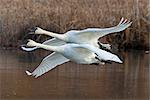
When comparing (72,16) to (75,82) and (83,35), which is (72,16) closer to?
(75,82)

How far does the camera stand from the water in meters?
13.8

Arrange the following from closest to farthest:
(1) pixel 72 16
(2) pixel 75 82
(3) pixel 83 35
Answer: (3) pixel 83 35 → (2) pixel 75 82 → (1) pixel 72 16

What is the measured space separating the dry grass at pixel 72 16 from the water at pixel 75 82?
1.14 metres

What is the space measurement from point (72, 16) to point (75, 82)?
21.6ft

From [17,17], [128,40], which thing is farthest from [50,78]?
[128,40]

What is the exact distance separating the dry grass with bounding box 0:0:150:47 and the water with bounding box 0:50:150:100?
1136mm

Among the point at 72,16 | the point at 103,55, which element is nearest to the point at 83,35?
the point at 103,55

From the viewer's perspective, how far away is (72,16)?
2161 cm

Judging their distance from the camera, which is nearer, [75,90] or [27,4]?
[75,90]

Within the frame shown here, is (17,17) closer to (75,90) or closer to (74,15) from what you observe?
(74,15)

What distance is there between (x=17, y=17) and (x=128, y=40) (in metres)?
3.84

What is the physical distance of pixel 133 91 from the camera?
47.4ft

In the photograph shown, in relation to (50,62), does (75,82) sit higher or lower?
lower

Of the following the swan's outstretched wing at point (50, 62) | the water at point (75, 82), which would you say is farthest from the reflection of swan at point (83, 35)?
the water at point (75, 82)
